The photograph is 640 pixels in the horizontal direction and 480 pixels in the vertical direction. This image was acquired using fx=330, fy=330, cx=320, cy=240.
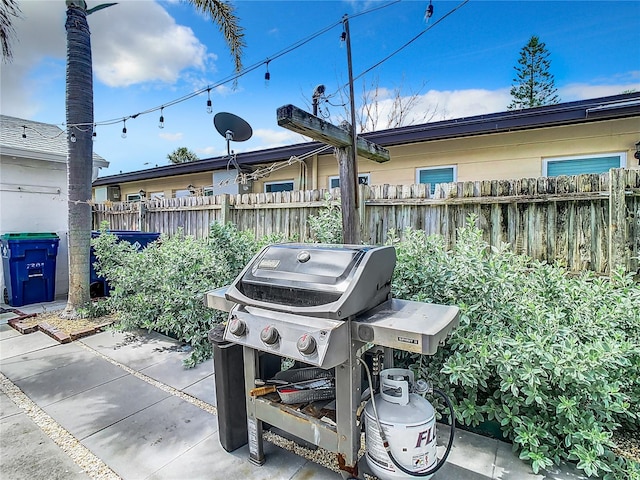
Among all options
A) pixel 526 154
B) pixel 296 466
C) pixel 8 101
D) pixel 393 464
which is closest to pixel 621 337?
pixel 393 464

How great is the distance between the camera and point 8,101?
6090mm

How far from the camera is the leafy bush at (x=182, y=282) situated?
3.65 metres

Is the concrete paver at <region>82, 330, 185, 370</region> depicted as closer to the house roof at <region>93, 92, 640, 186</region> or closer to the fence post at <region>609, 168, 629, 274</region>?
the house roof at <region>93, 92, 640, 186</region>

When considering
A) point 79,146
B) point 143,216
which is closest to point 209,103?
point 79,146

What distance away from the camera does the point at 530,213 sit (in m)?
3.39

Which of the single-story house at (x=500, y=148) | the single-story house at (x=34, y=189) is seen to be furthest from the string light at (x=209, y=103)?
the single-story house at (x=34, y=189)

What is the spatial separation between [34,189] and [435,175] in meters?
7.45

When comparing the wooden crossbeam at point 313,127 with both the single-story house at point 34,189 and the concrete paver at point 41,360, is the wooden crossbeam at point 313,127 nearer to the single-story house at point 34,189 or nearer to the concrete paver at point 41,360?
the concrete paver at point 41,360

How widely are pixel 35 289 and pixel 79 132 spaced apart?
2.91m

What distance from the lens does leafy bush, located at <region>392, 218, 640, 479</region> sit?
→ 6.14ft

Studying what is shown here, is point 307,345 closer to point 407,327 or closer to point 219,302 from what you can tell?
point 407,327

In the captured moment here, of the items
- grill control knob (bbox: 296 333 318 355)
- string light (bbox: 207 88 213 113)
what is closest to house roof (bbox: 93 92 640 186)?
string light (bbox: 207 88 213 113)

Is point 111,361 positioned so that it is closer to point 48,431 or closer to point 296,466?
point 48,431

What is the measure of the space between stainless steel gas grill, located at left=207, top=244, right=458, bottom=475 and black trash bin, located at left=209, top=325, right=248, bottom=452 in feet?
0.53
